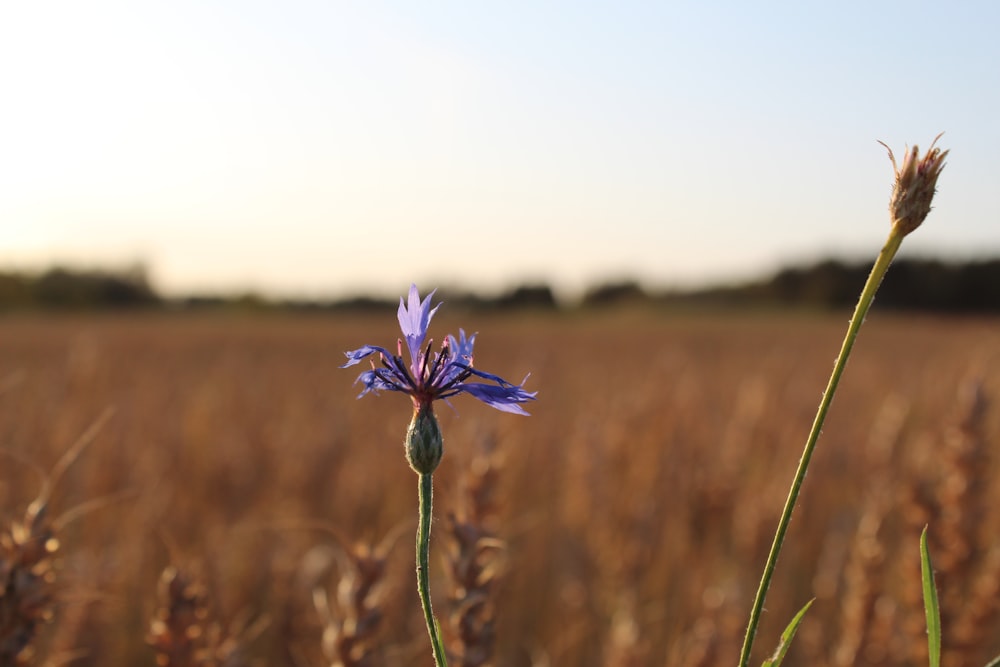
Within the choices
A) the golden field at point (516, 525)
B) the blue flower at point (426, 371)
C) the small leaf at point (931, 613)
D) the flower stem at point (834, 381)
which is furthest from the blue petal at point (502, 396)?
the golden field at point (516, 525)

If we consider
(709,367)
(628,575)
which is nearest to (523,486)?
(628,575)

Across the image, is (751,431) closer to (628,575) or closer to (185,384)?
(628,575)

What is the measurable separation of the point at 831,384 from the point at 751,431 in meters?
3.95

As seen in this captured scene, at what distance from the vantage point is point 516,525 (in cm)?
359

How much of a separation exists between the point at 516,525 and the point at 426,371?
3034 mm

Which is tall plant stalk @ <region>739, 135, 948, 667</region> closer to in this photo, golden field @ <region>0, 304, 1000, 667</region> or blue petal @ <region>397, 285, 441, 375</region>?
blue petal @ <region>397, 285, 441, 375</region>

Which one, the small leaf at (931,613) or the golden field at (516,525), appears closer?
the small leaf at (931,613)

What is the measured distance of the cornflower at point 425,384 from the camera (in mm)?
545

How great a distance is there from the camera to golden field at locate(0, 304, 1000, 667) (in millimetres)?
1535

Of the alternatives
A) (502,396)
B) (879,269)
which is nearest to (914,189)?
(879,269)

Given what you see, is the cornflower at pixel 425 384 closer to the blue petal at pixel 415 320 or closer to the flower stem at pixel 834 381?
the blue petal at pixel 415 320

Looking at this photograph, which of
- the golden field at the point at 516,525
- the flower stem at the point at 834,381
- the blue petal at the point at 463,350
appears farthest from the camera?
the golden field at the point at 516,525

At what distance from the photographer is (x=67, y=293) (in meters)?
32.8

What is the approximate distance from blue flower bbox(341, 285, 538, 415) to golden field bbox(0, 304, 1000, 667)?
1.15ft
